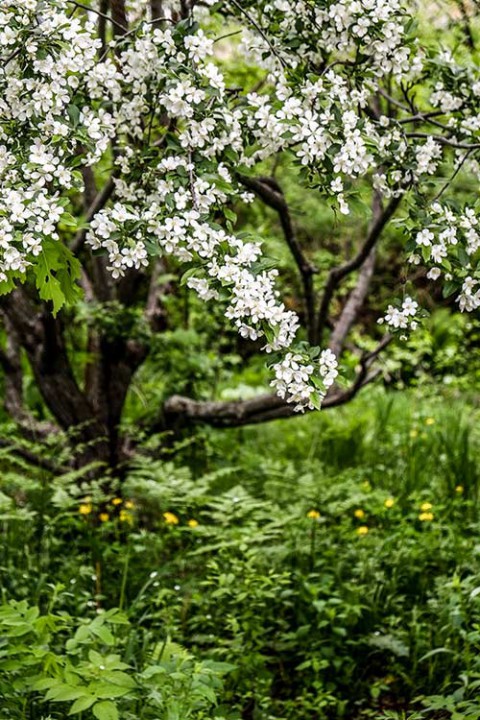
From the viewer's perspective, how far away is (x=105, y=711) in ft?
7.23

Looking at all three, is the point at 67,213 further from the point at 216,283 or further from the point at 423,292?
the point at 423,292

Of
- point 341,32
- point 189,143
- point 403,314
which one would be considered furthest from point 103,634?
point 341,32

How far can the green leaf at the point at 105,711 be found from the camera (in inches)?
86.1

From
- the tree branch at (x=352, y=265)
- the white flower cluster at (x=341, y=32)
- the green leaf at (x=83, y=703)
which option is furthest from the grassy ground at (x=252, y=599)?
the white flower cluster at (x=341, y=32)

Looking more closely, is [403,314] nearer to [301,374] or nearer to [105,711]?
[301,374]

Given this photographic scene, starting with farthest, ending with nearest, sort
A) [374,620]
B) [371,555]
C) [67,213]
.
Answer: [371,555] < [374,620] < [67,213]

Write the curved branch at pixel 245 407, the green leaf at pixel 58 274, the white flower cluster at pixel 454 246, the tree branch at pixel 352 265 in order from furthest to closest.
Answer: the curved branch at pixel 245 407 < the tree branch at pixel 352 265 < the white flower cluster at pixel 454 246 < the green leaf at pixel 58 274

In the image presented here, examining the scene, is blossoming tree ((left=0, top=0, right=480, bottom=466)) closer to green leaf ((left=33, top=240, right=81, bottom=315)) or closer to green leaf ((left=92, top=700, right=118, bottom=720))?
green leaf ((left=33, top=240, right=81, bottom=315))

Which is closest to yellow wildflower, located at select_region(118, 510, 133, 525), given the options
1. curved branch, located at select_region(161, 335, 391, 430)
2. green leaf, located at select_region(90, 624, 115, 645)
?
curved branch, located at select_region(161, 335, 391, 430)

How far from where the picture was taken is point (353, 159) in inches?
96.9

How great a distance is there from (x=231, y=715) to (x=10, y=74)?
1868 millimetres

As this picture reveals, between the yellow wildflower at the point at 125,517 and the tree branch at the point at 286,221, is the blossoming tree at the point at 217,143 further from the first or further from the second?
the yellow wildflower at the point at 125,517

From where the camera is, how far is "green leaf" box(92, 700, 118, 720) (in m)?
2.19

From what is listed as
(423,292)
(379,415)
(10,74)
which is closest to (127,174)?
(10,74)
